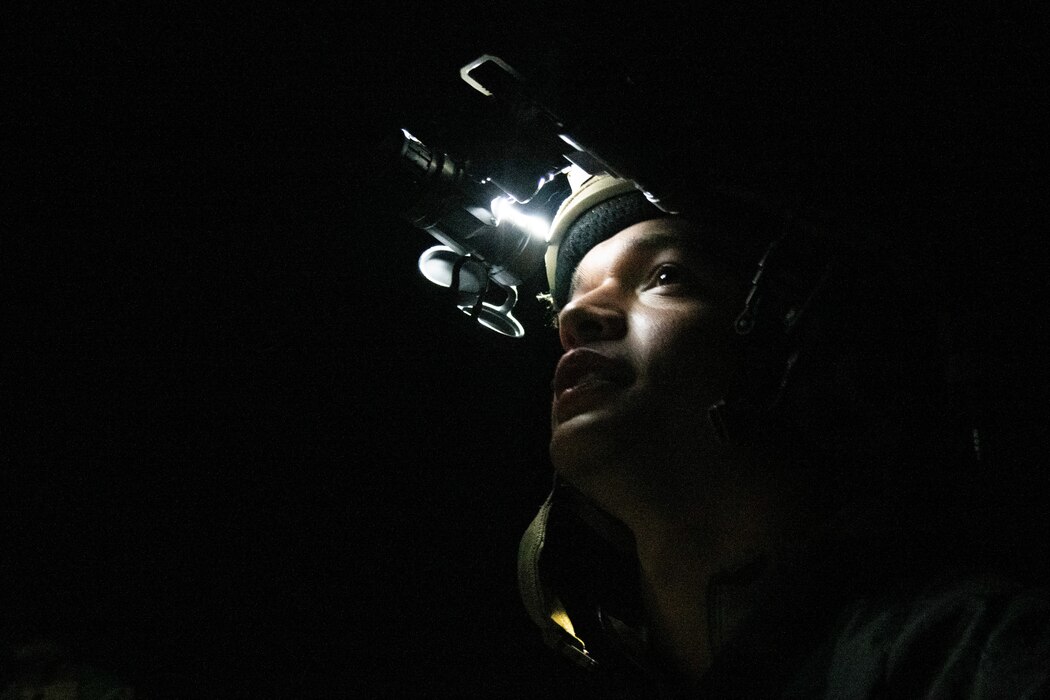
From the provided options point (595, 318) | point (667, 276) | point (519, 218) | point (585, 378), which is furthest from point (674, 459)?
point (519, 218)

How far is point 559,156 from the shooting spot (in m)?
2.33

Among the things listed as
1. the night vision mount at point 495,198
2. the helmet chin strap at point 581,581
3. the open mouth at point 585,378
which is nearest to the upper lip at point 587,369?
the open mouth at point 585,378

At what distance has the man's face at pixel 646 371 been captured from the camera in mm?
2215

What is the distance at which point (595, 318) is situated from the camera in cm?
262

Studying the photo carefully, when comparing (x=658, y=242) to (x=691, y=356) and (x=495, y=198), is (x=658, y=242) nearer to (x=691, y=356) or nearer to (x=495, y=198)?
(x=691, y=356)

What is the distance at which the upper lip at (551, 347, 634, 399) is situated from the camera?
2.38 meters

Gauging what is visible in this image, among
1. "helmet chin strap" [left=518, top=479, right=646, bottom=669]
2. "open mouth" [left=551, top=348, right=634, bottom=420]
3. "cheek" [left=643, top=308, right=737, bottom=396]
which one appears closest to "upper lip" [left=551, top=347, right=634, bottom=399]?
"open mouth" [left=551, top=348, right=634, bottom=420]

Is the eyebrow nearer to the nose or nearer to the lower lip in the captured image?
the nose

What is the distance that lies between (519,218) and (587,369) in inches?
31.4

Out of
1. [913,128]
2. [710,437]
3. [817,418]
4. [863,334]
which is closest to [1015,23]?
[913,128]

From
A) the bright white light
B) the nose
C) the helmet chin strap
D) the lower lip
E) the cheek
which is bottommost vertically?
the helmet chin strap

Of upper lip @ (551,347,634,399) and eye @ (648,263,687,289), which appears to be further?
eye @ (648,263,687,289)

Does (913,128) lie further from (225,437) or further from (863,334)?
(225,437)

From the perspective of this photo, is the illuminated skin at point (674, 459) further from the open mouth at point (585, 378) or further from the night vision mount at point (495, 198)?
the night vision mount at point (495, 198)
